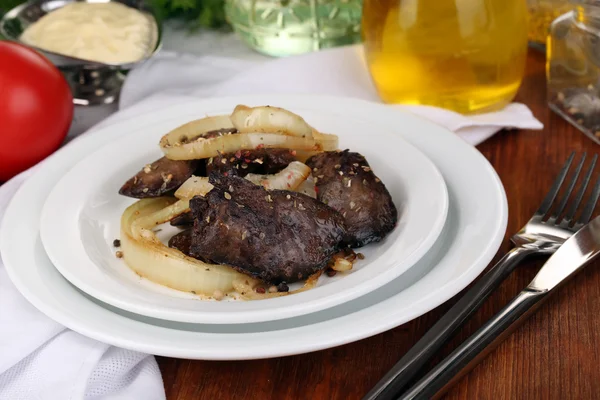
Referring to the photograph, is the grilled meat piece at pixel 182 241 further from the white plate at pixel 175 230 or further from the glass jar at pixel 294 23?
the glass jar at pixel 294 23

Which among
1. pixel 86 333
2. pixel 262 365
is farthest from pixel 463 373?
pixel 86 333

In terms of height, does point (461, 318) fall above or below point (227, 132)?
below

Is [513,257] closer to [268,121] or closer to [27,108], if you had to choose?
[268,121]

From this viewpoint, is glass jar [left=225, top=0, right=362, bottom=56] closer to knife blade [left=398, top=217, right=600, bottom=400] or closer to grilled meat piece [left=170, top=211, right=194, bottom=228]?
grilled meat piece [left=170, top=211, right=194, bottom=228]

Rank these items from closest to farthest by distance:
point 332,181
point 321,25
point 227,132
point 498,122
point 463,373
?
point 463,373 → point 332,181 → point 227,132 → point 498,122 → point 321,25

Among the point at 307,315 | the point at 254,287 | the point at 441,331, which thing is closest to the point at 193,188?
the point at 254,287

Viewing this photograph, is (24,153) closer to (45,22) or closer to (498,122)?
(45,22)
